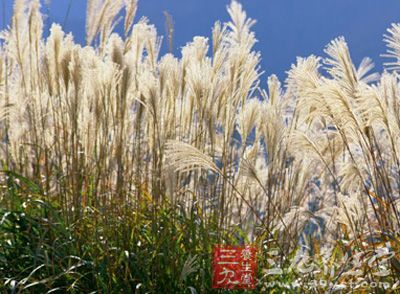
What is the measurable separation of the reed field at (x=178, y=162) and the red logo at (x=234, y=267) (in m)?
0.05

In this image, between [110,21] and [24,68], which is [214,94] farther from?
[24,68]

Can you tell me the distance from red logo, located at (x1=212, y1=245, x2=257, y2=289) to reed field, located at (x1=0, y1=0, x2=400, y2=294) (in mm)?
54

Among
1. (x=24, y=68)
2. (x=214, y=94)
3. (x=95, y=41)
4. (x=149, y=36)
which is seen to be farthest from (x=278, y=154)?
(x=24, y=68)

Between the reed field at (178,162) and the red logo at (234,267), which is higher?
the reed field at (178,162)

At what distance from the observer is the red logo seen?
10.0 feet

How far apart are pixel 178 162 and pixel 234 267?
615mm

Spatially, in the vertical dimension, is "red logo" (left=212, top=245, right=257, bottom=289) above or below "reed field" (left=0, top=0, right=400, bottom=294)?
below

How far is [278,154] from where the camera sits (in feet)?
11.5

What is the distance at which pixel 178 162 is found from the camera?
2.81 metres

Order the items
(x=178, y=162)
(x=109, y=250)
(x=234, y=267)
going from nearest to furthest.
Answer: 1. (x=178, y=162)
2. (x=234, y=267)
3. (x=109, y=250)

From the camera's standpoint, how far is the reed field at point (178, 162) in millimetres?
3059

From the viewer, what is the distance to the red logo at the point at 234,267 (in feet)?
10.0

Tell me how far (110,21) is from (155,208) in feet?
4.08

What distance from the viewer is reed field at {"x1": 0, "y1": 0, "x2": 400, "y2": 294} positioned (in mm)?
3059
